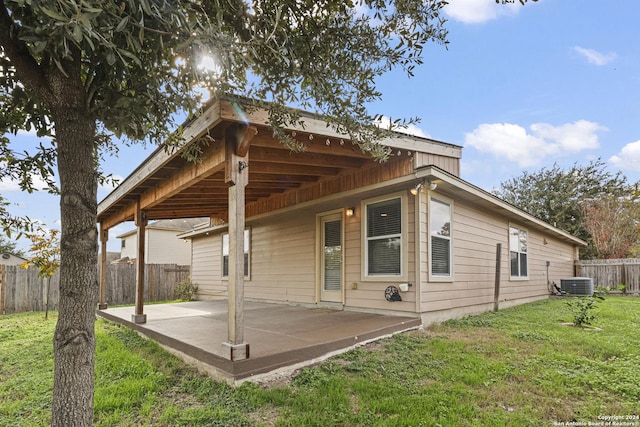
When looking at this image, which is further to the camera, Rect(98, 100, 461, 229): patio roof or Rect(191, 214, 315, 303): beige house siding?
Rect(191, 214, 315, 303): beige house siding

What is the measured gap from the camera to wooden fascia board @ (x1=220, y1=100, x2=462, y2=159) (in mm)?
3426

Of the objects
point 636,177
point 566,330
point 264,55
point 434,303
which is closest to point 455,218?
point 434,303

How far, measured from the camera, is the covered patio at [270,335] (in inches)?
140

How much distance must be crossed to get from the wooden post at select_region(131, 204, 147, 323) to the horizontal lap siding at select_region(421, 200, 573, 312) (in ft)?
15.4

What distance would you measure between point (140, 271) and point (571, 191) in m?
23.1

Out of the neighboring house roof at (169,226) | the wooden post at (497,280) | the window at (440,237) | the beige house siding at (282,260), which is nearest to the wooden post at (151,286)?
the beige house siding at (282,260)

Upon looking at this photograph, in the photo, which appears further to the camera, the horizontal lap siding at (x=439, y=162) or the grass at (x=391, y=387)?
the horizontal lap siding at (x=439, y=162)

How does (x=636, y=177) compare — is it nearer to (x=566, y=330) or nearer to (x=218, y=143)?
(x=566, y=330)

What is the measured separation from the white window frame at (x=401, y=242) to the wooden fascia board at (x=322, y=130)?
86 cm

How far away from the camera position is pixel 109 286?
1209cm

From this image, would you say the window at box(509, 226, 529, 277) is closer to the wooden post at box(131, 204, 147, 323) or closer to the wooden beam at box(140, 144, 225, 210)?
the wooden beam at box(140, 144, 225, 210)

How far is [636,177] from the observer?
19.8m

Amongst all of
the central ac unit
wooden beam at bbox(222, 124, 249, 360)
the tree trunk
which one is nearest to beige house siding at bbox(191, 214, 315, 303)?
wooden beam at bbox(222, 124, 249, 360)

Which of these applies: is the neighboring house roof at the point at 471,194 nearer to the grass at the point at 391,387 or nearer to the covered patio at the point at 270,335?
the covered patio at the point at 270,335
